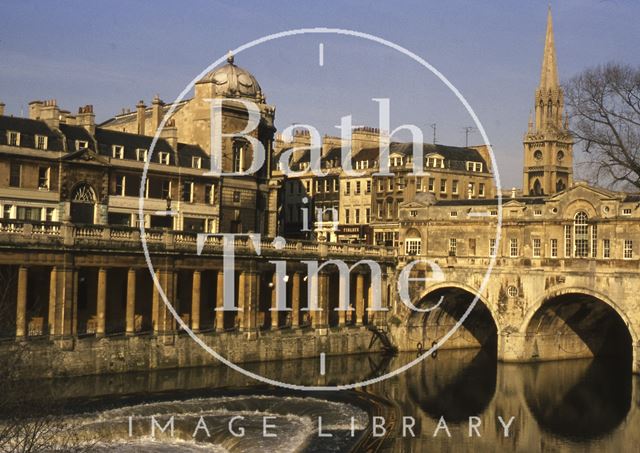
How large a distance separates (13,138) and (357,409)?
33108 millimetres

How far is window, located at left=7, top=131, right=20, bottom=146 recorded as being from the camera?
6906 centimetres

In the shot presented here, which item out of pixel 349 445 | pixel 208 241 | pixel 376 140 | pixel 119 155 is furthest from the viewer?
pixel 376 140

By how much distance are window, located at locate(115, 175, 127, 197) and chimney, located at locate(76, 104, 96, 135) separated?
399 centimetres

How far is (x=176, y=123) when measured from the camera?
89.0 metres

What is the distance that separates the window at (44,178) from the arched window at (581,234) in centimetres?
3876

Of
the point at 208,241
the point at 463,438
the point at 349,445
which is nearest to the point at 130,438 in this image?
the point at 349,445

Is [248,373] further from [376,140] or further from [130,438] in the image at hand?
[376,140]

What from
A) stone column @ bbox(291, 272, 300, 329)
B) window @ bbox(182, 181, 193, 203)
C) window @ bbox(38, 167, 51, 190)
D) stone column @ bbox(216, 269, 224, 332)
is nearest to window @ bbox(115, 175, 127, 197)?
window @ bbox(182, 181, 193, 203)

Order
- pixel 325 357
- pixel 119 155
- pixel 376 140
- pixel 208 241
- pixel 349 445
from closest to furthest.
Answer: pixel 349 445, pixel 208 241, pixel 325 357, pixel 119 155, pixel 376 140

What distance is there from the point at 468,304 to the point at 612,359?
12277mm

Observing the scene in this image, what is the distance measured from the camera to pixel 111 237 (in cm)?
5966

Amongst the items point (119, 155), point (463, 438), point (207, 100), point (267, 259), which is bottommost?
point (463, 438)

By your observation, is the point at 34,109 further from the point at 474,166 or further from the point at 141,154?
the point at 474,166

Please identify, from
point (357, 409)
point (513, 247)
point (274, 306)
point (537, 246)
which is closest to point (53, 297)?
point (357, 409)
